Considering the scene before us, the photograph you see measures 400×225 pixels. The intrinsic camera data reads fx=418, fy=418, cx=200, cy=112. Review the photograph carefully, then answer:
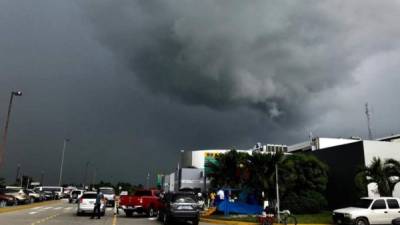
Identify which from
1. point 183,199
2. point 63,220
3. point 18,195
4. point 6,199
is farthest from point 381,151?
point 18,195

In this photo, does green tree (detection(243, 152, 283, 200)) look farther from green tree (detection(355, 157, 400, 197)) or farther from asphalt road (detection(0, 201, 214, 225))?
asphalt road (detection(0, 201, 214, 225))

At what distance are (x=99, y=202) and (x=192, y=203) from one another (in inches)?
305

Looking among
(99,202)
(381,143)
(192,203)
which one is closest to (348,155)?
(381,143)

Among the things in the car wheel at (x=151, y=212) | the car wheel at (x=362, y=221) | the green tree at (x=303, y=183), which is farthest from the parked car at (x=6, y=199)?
the car wheel at (x=362, y=221)

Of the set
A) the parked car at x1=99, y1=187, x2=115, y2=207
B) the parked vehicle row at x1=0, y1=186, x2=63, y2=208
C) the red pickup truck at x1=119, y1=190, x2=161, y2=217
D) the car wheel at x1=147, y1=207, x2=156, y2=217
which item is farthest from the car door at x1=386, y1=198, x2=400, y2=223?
the parked vehicle row at x1=0, y1=186, x2=63, y2=208

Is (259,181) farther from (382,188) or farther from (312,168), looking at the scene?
(382,188)

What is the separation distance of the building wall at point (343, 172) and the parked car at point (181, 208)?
15309mm

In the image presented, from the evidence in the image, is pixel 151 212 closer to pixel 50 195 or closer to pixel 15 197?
pixel 15 197

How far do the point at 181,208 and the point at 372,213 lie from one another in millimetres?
10338

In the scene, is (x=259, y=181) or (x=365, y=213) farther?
(x=259, y=181)

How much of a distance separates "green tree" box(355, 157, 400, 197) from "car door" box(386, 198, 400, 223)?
4.96 metres

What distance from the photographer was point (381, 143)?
33.6m

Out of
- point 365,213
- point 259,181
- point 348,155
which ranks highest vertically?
point 348,155

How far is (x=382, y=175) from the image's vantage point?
28.2 metres
